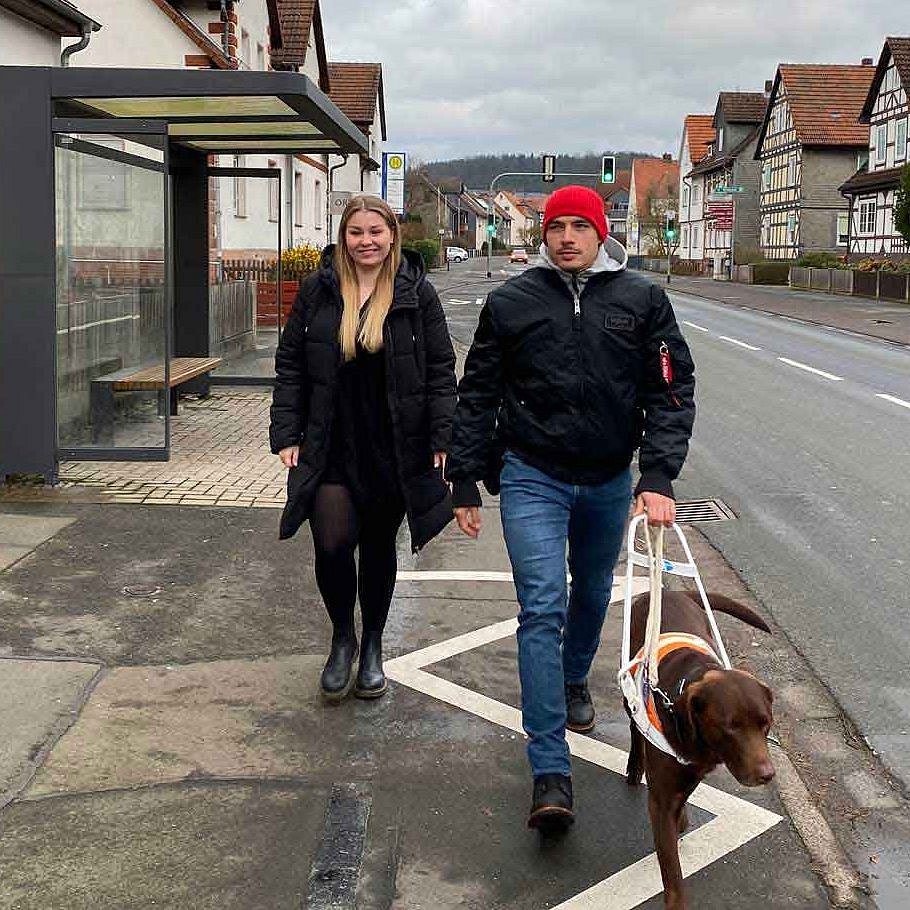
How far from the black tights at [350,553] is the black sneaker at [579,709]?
83cm

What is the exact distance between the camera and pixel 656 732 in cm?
346

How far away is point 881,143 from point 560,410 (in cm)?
5951

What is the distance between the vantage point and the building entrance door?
930 cm

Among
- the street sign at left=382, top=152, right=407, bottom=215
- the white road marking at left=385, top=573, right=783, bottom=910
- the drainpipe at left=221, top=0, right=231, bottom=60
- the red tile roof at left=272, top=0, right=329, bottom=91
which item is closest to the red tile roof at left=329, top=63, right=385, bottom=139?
the red tile roof at left=272, top=0, right=329, bottom=91

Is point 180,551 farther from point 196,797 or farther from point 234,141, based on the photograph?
point 234,141

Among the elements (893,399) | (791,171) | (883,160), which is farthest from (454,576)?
(791,171)

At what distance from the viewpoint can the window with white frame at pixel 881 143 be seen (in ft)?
191

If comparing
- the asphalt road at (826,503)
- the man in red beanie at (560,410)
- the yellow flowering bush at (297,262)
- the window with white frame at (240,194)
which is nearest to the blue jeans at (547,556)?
the man in red beanie at (560,410)

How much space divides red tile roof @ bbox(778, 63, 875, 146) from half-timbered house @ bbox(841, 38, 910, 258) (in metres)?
7.99

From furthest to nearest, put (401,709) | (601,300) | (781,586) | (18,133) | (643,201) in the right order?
1. (643,201)
2. (18,133)
3. (781,586)
4. (401,709)
5. (601,300)

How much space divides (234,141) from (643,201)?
118253 millimetres

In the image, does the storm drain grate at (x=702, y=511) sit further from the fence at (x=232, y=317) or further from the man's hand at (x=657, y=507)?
the fence at (x=232, y=317)

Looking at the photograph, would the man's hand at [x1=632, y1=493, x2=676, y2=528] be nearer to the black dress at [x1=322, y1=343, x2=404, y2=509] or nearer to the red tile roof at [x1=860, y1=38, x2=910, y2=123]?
the black dress at [x1=322, y1=343, x2=404, y2=509]

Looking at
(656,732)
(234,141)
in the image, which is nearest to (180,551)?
(656,732)
